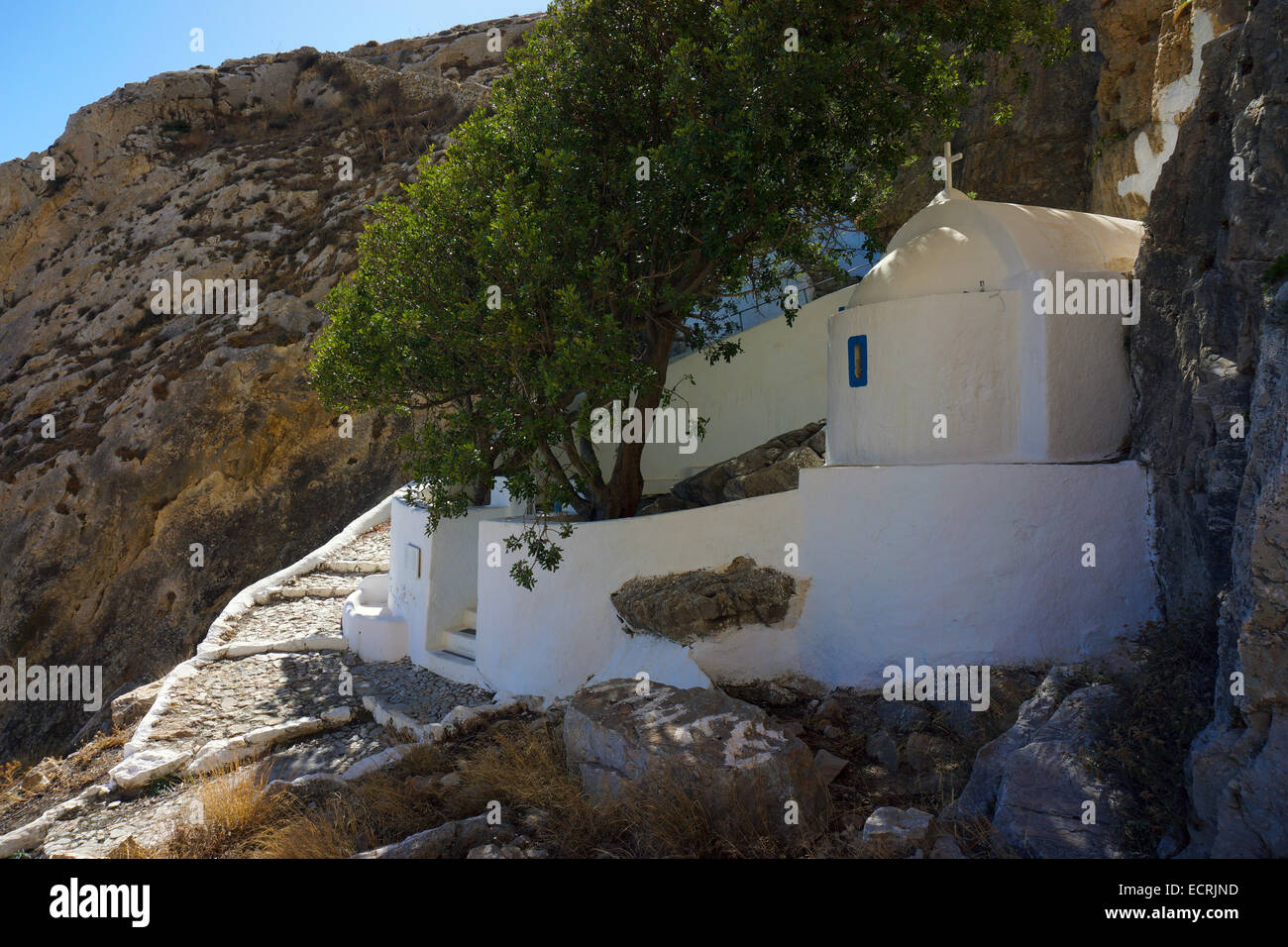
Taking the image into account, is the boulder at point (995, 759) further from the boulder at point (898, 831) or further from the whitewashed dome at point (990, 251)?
the whitewashed dome at point (990, 251)

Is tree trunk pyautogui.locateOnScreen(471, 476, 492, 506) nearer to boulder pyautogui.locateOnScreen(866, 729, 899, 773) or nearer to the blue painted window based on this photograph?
the blue painted window

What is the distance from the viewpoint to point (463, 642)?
1248 centimetres

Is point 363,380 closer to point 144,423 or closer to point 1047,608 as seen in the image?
point 1047,608

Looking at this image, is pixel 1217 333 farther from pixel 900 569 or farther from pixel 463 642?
pixel 463 642

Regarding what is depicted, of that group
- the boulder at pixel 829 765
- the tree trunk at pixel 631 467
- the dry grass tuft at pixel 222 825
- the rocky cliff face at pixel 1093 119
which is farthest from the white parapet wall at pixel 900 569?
the rocky cliff face at pixel 1093 119

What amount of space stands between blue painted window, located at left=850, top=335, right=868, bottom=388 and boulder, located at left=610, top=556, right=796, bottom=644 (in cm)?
235

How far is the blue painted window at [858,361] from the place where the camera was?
9.67 m

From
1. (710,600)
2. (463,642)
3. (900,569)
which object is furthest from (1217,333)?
(463,642)

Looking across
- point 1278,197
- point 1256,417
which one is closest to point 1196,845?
point 1256,417

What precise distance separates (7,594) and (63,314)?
431 inches

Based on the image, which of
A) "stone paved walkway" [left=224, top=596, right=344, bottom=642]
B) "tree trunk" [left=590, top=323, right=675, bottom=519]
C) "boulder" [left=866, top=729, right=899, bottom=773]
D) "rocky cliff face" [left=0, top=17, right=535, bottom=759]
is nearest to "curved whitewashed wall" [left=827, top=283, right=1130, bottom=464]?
"tree trunk" [left=590, top=323, right=675, bottom=519]

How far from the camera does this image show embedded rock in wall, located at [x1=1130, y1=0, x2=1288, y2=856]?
14.9 ft

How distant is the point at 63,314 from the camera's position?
90.7 feet

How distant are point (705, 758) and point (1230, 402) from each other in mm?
4777
